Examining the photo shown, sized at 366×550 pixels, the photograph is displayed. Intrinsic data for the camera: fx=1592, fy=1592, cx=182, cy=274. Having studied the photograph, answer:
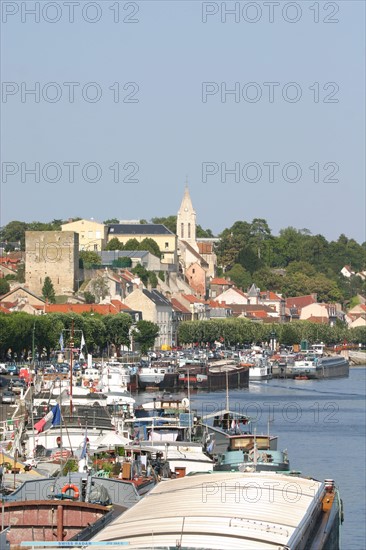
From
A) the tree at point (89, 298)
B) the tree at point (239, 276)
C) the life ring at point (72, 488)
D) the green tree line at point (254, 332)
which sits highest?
the tree at point (239, 276)

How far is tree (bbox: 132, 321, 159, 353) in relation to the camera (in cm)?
10674

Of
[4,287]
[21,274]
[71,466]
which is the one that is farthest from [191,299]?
[71,466]

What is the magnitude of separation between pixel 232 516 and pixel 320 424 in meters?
40.1

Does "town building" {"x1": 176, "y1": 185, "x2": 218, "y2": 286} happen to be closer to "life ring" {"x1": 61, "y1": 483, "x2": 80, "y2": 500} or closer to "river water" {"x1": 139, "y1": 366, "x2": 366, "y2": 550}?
"river water" {"x1": 139, "y1": 366, "x2": 366, "y2": 550}

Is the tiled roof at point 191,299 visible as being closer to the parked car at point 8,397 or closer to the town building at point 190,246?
the town building at point 190,246

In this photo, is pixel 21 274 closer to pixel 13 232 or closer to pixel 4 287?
pixel 4 287

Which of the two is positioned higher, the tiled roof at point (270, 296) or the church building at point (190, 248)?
the church building at point (190, 248)

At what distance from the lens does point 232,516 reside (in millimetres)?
15078

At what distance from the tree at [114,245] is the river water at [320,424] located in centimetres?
5318

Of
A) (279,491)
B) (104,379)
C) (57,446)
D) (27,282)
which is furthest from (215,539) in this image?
(27,282)

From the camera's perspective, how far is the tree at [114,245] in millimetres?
148000

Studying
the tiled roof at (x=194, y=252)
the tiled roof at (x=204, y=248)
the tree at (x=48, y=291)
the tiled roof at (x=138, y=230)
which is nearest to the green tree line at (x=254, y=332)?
the tree at (x=48, y=291)

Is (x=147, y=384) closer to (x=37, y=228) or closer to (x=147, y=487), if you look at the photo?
(x=147, y=487)

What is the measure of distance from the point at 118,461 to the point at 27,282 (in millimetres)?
94161
